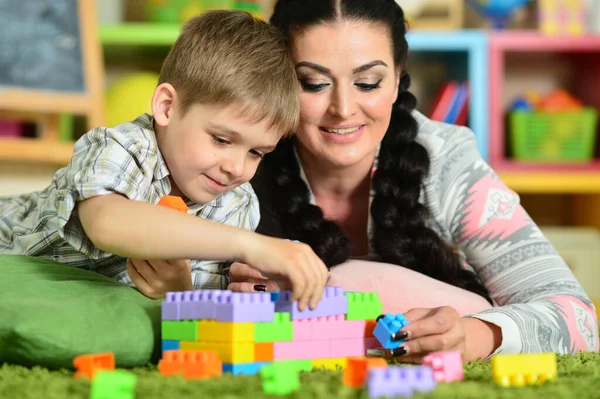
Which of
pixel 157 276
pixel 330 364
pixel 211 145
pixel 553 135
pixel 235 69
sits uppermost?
pixel 553 135

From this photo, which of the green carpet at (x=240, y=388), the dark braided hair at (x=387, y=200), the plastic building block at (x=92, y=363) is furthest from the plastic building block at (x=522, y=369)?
the dark braided hair at (x=387, y=200)

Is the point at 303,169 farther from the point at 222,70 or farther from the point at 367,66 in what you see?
the point at 222,70

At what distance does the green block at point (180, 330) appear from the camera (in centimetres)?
107

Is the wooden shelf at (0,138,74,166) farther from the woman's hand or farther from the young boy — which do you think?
the woman's hand

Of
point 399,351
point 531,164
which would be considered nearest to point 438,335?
point 399,351

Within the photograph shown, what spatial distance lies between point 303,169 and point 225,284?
40cm

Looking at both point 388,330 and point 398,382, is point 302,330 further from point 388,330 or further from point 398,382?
point 398,382

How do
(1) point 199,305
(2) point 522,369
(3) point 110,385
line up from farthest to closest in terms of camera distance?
(1) point 199,305 → (2) point 522,369 → (3) point 110,385

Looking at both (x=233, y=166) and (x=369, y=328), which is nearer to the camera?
(x=369, y=328)

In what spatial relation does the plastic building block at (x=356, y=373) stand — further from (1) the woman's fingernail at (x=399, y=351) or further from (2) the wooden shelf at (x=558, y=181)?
(2) the wooden shelf at (x=558, y=181)

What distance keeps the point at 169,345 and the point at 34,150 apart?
181 centimetres

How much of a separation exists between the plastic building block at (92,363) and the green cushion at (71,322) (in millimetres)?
62

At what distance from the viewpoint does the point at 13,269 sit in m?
1.30

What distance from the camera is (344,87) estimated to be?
1.57 m
